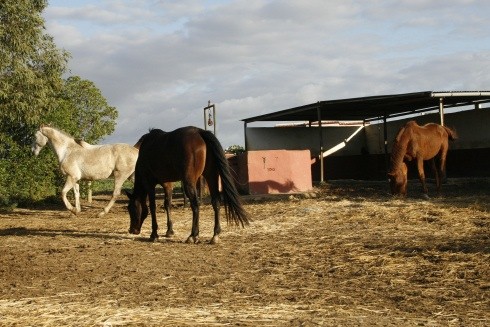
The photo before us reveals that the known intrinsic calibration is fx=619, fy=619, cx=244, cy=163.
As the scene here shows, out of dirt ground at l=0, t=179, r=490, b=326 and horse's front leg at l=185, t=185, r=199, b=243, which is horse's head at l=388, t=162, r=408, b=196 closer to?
dirt ground at l=0, t=179, r=490, b=326

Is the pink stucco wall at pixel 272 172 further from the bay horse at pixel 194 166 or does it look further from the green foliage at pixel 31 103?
the bay horse at pixel 194 166

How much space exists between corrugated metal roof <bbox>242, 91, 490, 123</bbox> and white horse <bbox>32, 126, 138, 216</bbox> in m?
7.35

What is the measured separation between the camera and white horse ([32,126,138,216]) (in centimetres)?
1438

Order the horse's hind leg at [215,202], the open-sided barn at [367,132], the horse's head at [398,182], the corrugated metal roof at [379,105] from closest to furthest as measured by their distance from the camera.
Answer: the horse's hind leg at [215,202] → the horse's head at [398,182] → the corrugated metal roof at [379,105] → the open-sided barn at [367,132]

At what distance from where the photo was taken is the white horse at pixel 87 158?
47.2 ft

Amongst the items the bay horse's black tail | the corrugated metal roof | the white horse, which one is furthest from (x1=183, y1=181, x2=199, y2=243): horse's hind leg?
the corrugated metal roof

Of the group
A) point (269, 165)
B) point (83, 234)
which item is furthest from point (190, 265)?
point (269, 165)

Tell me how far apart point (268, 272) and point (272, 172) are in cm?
1104

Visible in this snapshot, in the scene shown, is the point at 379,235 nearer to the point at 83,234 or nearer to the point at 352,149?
the point at 83,234

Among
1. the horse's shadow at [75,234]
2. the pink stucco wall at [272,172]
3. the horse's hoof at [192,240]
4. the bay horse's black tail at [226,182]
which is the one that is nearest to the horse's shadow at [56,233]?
the horse's shadow at [75,234]

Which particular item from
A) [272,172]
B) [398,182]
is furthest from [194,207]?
[272,172]

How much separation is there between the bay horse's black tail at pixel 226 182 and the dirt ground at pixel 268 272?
0.43 meters

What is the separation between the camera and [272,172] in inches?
685

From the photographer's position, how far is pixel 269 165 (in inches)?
686
